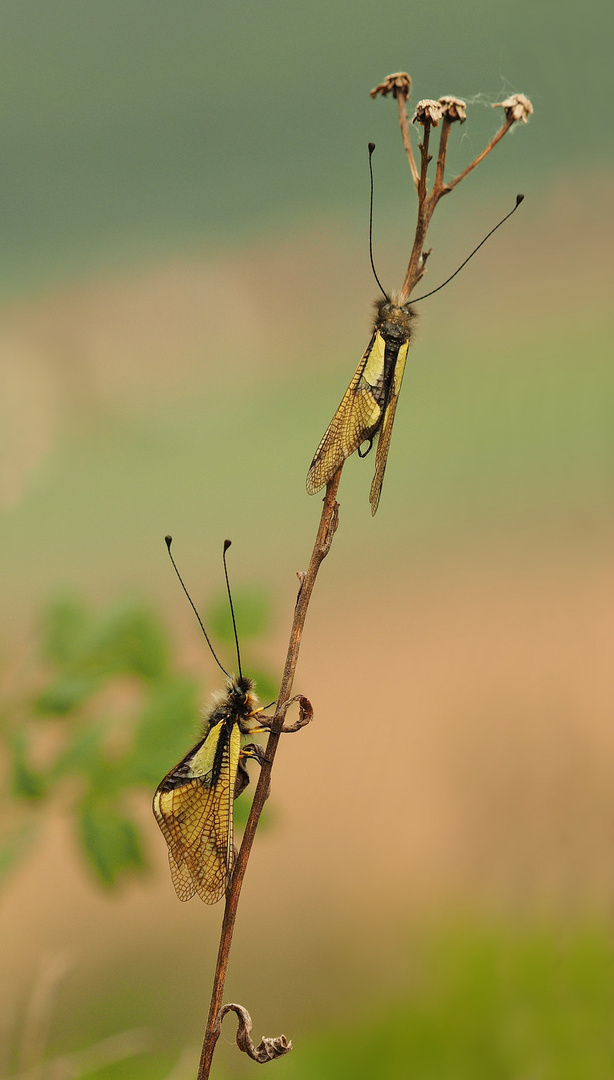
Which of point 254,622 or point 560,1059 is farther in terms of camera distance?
point 560,1059

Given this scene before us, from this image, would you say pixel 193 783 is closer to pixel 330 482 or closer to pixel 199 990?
pixel 330 482

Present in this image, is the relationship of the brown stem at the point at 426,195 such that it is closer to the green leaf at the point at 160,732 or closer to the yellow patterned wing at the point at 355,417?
the yellow patterned wing at the point at 355,417

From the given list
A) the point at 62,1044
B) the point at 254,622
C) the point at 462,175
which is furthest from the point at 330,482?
the point at 62,1044

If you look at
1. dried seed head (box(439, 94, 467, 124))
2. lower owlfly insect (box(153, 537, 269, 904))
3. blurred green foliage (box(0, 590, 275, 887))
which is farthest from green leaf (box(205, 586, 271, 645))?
dried seed head (box(439, 94, 467, 124))

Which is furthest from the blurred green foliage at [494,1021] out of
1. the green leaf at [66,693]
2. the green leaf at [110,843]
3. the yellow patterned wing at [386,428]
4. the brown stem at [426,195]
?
the brown stem at [426,195]

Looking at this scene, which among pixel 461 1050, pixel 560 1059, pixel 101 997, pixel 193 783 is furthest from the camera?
pixel 101 997

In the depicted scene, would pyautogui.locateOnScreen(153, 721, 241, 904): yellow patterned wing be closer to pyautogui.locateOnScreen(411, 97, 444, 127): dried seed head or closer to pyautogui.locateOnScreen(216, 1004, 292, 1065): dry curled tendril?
pyautogui.locateOnScreen(216, 1004, 292, 1065): dry curled tendril
